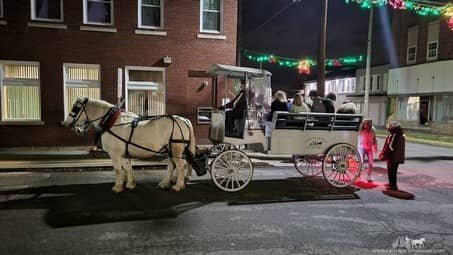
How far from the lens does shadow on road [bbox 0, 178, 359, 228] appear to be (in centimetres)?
577

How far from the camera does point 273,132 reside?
24.8 ft

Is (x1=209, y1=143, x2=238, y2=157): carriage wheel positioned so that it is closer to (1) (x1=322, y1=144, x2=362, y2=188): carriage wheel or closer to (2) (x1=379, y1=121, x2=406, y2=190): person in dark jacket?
(1) (x1=322, y1=144, x2=362, y2=188): carriage wheel

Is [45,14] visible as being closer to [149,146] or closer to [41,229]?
[149,146]

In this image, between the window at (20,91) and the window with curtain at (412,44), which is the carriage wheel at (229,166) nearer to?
the window at (20,91)

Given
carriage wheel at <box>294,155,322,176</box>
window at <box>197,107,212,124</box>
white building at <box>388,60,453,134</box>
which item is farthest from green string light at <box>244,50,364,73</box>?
carriage wheel at <box>294,155,322,176</box>

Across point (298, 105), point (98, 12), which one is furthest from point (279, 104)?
Result: point (98, 12)

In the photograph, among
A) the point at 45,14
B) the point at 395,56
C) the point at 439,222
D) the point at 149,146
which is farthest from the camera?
the point at 395,56

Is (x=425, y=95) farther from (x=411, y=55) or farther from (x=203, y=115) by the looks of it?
(x=203, y=115)

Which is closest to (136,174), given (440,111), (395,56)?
(440,111)

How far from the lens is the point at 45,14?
12.1 m

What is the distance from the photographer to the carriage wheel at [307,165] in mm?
8773

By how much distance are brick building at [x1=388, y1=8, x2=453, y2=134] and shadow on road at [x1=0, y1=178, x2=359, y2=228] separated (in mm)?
20354

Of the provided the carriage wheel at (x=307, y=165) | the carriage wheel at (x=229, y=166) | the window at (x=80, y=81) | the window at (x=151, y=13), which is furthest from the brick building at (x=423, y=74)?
the window at (x=80, y=81)

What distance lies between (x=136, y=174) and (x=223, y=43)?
662 cm
